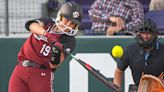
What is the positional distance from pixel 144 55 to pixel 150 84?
0.61 metres

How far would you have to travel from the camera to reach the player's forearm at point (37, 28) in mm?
5912

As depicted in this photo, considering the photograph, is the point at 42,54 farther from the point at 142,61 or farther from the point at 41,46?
the point at 142,61

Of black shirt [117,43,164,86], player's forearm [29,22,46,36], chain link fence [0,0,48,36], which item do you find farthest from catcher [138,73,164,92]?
chain link fence [0,0,48,36]

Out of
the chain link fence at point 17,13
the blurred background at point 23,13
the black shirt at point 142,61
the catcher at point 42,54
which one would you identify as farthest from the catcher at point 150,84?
the chain link fence at point 17,13

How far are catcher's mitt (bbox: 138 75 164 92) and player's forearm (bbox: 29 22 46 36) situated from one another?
1.10m

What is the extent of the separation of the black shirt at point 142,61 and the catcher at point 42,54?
631 mm

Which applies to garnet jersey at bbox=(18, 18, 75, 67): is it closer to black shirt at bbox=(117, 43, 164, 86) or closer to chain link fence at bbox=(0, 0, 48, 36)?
black shirt at bbox=(117, 43, 164, 86)

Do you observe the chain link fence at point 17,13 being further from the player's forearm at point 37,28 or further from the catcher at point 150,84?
the catcher at point 150,84

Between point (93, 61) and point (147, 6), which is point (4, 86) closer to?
point (93, 61)

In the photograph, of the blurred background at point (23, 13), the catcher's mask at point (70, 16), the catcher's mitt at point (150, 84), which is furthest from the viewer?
the blurred background at point (23, 13)

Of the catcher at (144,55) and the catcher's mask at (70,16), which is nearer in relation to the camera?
the catcher's mask at (70,16)

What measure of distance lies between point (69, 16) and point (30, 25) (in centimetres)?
45

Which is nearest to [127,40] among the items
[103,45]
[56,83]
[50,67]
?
[103,45]

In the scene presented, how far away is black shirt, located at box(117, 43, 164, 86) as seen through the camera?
21.1ft
